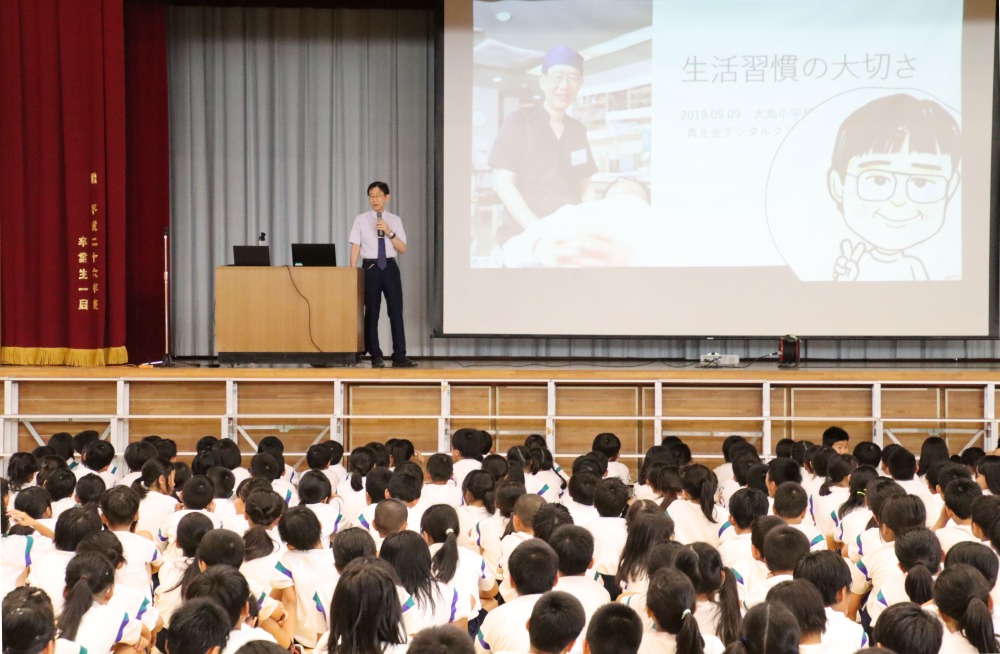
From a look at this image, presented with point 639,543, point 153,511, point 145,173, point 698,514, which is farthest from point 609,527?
point 145,173

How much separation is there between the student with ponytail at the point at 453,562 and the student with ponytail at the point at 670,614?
709mm

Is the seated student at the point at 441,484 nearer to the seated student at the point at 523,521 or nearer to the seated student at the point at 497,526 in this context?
the seated student at the point at 497,526

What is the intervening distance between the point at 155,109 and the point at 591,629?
758cm

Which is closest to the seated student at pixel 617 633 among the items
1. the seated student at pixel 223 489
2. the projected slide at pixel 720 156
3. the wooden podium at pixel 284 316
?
the seated student at pixel 223 489

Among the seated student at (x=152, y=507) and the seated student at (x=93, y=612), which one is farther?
the seated student at (x=152, y=507)

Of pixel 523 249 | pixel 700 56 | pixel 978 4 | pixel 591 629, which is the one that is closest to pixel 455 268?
pixel 523 249

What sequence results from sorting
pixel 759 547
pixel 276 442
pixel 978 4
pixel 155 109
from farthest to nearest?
pixel 155 109, pixel 978 4, pixel 276 442, pixel 759 547

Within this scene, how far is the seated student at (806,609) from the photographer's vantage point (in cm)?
226

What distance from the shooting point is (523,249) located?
801 cm

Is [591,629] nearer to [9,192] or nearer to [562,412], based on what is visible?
[562,412]

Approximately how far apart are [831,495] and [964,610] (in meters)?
2.04

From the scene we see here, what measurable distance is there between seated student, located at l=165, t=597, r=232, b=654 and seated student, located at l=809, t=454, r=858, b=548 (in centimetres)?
275

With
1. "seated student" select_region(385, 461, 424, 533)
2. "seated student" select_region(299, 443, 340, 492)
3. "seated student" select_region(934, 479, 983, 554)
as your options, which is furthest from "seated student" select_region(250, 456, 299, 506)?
"seated student" select_region(934, 479, 983, 554)

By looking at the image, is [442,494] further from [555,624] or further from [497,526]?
[555,624]
